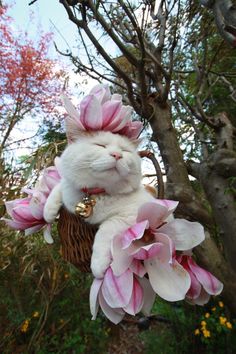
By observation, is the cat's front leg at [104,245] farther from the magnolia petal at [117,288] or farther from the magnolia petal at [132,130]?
the magnolia petal at [132,130]

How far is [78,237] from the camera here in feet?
1.36

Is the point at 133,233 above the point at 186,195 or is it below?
above

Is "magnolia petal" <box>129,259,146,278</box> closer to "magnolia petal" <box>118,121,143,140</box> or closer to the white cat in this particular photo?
the white cat

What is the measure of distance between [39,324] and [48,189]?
1434 mm

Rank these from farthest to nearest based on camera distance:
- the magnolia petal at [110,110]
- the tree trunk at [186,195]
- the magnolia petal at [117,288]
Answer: the tree trunk at [186,195] < the magnolia petal at [110,110] < the magnolia petal at [117,288]

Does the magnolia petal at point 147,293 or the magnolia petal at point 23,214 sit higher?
the magnolia petal at point 23,214

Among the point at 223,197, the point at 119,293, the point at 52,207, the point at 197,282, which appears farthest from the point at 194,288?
the point at 223,197

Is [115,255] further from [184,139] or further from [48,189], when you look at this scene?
[184,139]

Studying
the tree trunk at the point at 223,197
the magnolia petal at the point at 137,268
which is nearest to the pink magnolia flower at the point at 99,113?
the magnolia petal at the point at 137,268

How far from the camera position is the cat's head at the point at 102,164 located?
0.40m

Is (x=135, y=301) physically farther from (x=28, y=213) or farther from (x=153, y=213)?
(x=28, y=213)

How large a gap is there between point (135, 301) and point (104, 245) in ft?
0.24

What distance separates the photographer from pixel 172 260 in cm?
32

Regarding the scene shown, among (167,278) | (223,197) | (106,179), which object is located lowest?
(223,197)
